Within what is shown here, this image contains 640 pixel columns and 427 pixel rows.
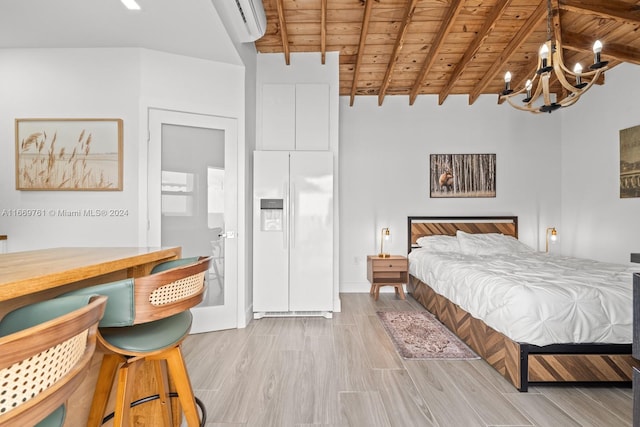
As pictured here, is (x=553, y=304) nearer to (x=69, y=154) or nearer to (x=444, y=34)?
(x=444, y=34)

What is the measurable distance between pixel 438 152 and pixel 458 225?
118 cm

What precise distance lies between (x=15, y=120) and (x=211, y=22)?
212 cm

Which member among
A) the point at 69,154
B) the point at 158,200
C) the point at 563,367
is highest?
the point at 69,154

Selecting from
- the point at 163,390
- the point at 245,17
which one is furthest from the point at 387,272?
the point at 163,390

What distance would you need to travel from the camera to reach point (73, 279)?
1110 mm

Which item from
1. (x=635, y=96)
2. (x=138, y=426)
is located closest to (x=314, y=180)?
(x=138, y=426)

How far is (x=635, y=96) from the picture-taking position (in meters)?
4.12

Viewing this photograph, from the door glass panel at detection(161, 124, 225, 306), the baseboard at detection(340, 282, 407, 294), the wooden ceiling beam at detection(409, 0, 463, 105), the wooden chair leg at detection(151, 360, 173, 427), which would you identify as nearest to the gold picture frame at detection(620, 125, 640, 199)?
the wooden ceiling beam at detection(409, 0, 463, 105)

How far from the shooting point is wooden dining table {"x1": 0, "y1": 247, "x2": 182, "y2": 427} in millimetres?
951

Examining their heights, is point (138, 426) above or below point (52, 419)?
below

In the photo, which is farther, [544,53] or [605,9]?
[605,9]

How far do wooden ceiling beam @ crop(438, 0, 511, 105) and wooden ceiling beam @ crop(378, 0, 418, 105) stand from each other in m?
Result: 0.82

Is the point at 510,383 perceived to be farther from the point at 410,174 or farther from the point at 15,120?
the point at 15,120

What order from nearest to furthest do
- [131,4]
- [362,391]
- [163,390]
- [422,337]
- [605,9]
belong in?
[163,390]
[362,391]
[131,4]
[422,337]
[605,9]
